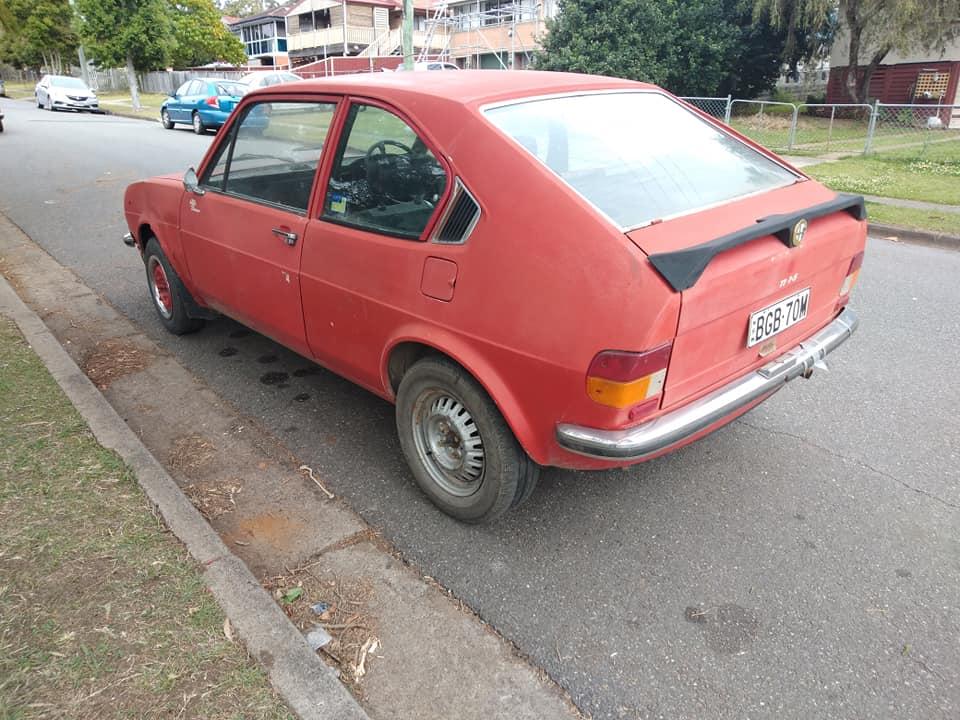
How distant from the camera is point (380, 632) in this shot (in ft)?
8.28

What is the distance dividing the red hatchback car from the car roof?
0.05 feet

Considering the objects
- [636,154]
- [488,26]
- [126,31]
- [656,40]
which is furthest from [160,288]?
[488,26]

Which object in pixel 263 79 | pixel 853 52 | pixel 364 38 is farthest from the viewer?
pixel 364 38

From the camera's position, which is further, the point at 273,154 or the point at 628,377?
the point at 273,154

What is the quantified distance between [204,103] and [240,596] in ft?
67.9

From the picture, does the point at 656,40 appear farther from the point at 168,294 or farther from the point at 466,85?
the point at 466,85

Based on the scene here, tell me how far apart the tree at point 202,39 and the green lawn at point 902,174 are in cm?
3983

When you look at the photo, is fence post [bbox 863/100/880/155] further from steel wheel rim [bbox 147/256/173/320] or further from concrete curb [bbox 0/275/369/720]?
concrete curb [bbox 0/275/369/720]

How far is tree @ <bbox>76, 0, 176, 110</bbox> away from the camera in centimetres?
2992

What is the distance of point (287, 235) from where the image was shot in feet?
11.5

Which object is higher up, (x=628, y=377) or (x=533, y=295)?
(x=533, y=295)

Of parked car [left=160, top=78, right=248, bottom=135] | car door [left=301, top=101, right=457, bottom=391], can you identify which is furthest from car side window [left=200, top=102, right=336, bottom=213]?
parked car [left=160, top=78, right=248, bottom=135]

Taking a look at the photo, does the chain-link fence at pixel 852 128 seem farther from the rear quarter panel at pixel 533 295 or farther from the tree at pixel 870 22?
the rear quarter panel at pixel 533 295

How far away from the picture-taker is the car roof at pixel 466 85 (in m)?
2.99
